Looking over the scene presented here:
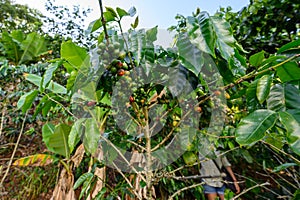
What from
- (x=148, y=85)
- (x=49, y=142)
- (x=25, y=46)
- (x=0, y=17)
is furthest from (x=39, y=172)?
(x=0, y=17)

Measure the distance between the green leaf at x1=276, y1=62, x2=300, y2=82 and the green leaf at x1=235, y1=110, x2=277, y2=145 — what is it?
0.11 meters

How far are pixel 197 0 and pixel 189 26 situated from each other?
53 centimetres

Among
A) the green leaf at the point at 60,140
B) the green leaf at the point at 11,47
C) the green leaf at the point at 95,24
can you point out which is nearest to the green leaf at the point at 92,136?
the green leaf at the point at 95,24

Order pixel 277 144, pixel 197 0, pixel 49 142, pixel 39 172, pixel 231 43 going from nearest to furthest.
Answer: pixel 231 43, pixel 277 144, pixel 197 0, pixel 49 142, pixel 39 172

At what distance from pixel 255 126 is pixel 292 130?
0.06m

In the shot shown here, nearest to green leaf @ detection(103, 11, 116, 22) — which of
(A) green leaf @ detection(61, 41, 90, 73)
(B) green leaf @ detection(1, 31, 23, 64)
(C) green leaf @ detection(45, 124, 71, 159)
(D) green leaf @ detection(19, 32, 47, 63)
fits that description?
(A) green leaf @ detection(61, 41, 90, 73)

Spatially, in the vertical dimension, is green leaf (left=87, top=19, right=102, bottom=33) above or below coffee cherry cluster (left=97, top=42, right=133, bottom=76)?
above

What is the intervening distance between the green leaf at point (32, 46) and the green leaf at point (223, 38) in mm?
3033

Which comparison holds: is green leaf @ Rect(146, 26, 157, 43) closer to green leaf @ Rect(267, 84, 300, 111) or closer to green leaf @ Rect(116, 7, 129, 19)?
green leaf @ Rect(116, 7, 129, 19)

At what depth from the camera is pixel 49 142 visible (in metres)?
1.49

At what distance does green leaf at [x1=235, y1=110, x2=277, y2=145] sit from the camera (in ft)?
1.39

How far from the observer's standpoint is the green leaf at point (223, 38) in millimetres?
442

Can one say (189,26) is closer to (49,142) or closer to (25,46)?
(49,142)

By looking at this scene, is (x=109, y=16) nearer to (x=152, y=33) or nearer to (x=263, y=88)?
(x=152, y=33)
